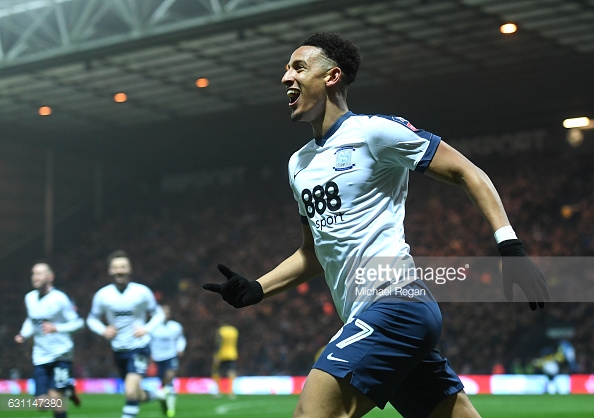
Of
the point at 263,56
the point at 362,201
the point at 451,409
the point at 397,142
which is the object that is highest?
the point at 263,56

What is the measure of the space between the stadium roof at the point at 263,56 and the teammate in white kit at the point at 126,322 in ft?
33.1

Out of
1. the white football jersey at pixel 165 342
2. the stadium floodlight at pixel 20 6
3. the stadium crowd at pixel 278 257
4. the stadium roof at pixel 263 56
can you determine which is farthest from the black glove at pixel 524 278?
the stadium floodlight at pixel 20 6

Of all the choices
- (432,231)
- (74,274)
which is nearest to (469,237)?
(432,231)

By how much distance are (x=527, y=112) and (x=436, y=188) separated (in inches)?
154

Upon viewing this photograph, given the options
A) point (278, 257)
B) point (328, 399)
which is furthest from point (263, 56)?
point (328, 399)

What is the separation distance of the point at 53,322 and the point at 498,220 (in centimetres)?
868

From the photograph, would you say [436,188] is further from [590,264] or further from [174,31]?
[174,31]

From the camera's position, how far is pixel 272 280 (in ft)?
14.4

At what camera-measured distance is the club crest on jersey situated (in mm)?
4047

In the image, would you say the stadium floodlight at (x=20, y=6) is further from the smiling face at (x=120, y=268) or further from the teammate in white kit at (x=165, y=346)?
the smiling face at (x=120, y=268)

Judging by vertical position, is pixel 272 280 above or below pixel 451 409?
above

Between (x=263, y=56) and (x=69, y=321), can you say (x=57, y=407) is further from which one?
(x=263, y=56)

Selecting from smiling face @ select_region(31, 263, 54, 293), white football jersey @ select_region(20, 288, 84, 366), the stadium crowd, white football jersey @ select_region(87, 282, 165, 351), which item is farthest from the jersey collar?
the stadium crowd

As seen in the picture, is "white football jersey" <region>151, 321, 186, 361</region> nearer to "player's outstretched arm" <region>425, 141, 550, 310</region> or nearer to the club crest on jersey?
the club crest on jersey
